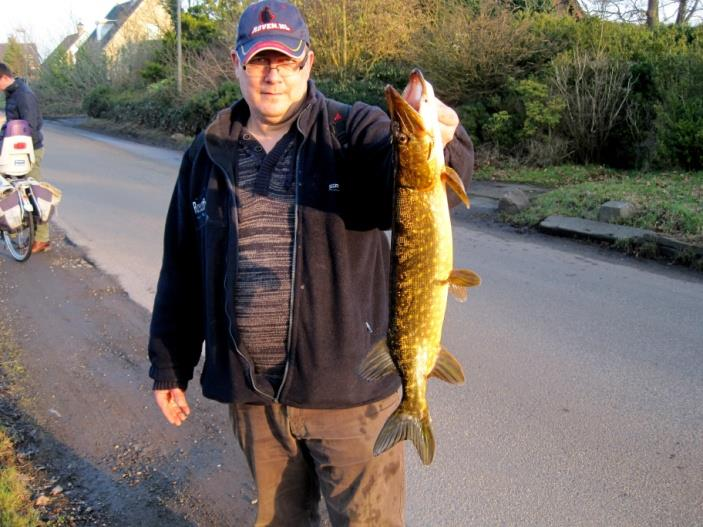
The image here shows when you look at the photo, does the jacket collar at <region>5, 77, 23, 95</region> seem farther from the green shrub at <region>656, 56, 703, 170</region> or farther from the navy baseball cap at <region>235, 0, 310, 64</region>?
the green shrub at <region>656, 56, 703, 170</region>

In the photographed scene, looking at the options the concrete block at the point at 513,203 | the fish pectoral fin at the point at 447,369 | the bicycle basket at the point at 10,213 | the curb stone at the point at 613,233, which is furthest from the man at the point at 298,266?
the concrete block at the point at 513,203

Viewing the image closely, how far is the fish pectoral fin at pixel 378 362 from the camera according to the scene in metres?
2.07

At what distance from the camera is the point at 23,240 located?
7.84 m

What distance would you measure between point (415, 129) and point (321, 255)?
0.60 metres

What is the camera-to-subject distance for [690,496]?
3387 millimetres

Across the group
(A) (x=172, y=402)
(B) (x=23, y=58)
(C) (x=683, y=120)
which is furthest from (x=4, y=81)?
(B) (x=23, y=58)

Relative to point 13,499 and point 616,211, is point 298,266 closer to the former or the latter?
point 13,499

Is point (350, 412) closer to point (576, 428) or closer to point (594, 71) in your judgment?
point (576, 428)

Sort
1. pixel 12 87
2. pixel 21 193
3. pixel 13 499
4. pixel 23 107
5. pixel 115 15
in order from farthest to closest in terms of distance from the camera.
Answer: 1. pixel 115 15
2. pixel 23 107
3. pixel 12 87
4. pixel 21 193
5. pixel 13 499

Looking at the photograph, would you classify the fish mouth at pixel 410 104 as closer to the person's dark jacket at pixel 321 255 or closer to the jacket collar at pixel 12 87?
the person's dark jacket at pixel 321 255

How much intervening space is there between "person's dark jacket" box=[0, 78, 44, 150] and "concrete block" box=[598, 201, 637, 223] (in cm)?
751

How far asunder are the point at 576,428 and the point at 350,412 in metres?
2.37

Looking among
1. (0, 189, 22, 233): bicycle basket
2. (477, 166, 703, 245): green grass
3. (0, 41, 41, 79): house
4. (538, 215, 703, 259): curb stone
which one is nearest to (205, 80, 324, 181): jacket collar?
(0, 189, 22, 233): bicycle basket

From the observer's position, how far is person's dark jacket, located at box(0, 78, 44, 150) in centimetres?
805
